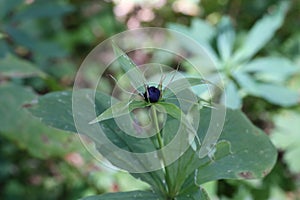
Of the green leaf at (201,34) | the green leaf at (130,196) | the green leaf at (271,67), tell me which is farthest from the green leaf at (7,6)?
the green leaf at (130,196)

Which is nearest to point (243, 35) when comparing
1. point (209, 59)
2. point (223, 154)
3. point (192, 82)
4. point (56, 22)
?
point (209, 59)

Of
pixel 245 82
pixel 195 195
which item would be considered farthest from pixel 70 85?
pixel 195 195

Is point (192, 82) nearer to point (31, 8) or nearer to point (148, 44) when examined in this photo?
point (31, 8)

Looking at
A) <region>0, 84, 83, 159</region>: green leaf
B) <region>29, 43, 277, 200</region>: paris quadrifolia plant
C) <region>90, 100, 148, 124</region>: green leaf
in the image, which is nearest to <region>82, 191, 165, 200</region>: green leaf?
<region>29, 43, 277, 200</region>: paris quadrifolia plant

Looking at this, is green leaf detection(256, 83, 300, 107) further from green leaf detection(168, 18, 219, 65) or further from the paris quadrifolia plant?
the paris quadrifolia plant

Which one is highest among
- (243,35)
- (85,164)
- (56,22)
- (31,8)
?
(56,22)

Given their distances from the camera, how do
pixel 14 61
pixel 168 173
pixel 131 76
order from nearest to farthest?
pixel 131 76 < pixel 168 173 < pixel 14 61
